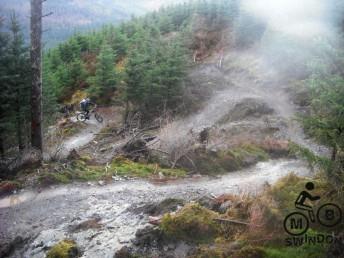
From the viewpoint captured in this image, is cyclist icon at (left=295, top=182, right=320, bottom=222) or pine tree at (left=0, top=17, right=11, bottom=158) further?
pine tree at (left=0, top=17, right=11, bottom=158)

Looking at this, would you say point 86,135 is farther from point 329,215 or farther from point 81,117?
point 329,215

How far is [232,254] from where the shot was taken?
652 centimetres

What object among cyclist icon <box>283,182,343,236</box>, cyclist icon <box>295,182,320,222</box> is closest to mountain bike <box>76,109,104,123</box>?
cyclist icon <box>295,182,320,222</box>

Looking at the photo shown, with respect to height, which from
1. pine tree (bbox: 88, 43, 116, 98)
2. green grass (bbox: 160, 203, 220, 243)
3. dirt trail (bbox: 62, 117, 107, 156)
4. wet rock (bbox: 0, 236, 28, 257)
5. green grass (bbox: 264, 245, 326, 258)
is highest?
green grass (bbox: 264, 245, 326, 258)

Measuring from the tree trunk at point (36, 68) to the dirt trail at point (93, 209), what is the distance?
2.59 meters

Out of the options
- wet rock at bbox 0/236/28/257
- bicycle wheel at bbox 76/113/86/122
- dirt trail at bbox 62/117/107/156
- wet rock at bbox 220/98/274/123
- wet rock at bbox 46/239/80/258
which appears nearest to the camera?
wet rock at bbox 46/239/80/258

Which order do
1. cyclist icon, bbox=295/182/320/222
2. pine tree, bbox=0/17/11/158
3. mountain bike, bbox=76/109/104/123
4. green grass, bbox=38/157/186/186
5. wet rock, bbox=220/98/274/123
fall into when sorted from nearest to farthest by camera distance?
cyclist icon, bbox=295/182/320/222, green grass, bbox=38/157/186/186, pine tree, bbox=0/17/11/158, wet rock, bbox=220/98/274/123, mountain bike, bbox=76/109/104/123

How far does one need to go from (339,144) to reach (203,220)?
9.19ft

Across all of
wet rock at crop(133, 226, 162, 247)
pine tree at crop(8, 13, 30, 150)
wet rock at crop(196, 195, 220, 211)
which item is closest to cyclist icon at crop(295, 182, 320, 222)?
wet rock at crop(196, 195, 220, 211)

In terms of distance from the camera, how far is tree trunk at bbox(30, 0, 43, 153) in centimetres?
1184

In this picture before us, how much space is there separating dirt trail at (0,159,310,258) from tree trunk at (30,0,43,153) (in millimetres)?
2589

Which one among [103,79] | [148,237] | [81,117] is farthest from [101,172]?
[103,79]

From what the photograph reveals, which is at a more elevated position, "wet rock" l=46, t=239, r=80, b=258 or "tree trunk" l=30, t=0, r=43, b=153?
"tree trunk" l=30, t=0, r=43, b=153

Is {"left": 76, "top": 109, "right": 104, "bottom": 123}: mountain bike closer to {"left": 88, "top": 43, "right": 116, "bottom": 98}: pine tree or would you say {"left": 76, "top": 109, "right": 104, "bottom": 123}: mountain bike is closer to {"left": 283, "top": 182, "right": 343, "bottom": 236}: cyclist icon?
{"left": 88, "top": 43, "right": 116, "bottom": 98}: pine tree
